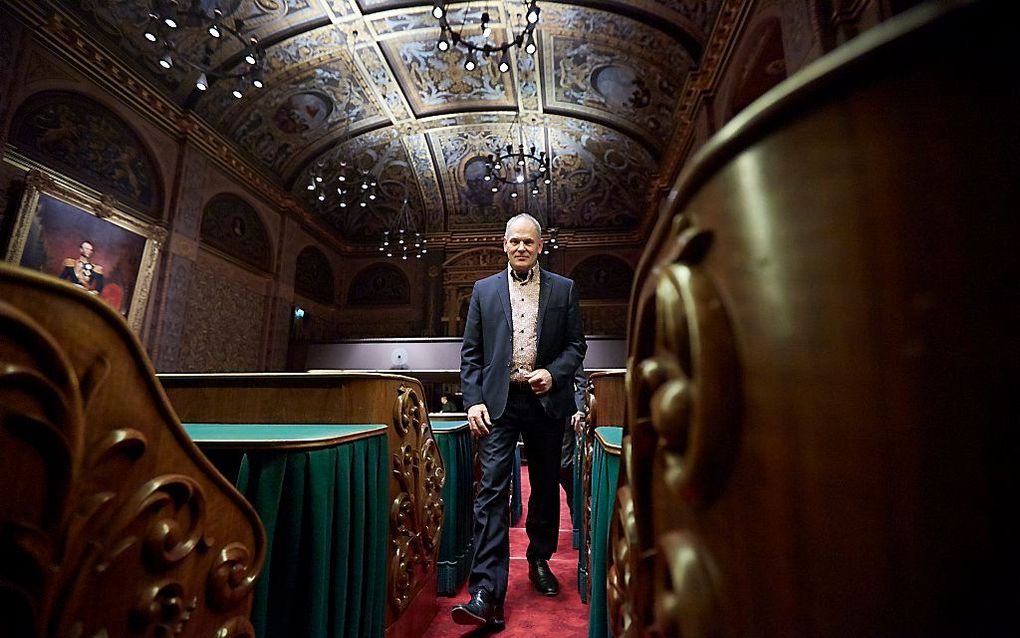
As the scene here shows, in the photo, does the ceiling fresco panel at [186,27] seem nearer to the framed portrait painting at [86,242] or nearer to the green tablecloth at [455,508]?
the framed portrait painting at [86,242]

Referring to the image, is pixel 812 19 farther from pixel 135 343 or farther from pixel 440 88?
pixel 440 88

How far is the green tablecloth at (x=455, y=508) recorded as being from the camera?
2.19 meters

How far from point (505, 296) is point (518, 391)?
426 millimetres

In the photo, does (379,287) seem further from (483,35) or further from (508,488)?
(508,488)

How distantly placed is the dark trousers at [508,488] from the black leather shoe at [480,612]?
0.03 metres

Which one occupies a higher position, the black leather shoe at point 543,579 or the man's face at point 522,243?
the man's face at point 522,243

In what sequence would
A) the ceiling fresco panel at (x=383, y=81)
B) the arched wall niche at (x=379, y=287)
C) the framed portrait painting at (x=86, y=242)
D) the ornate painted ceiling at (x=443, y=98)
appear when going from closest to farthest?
the framed portrait painting at (x=86, y=242) < the ornate painted ceiling at (x=443, y=98) < the ceiling fresco panel at (x=383, y=81) < the arched wall niche at (x=379, y=287)

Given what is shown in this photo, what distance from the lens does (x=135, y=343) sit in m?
0.67

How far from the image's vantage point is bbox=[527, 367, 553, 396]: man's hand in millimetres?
1861

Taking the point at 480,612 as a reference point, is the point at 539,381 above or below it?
above

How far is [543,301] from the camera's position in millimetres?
2074

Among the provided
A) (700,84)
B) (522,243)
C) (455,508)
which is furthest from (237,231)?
(522,243)

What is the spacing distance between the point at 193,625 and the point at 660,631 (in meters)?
0.80

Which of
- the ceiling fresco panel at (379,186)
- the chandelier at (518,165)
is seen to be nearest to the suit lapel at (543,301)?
the chandelier at (518,165)
